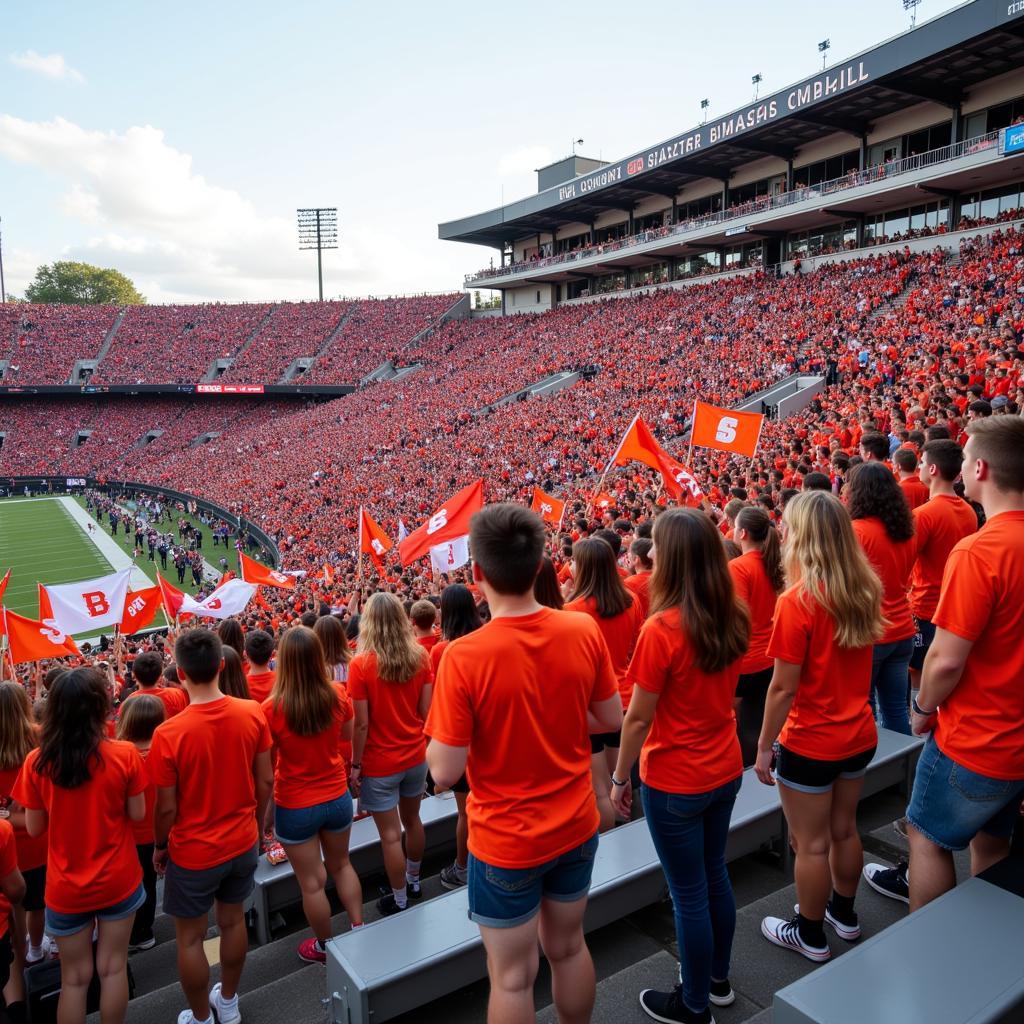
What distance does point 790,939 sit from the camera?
337 cm

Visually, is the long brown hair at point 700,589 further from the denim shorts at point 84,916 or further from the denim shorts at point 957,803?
the denim shorts at point 84,916

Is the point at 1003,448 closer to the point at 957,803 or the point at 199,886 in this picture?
the point at 957,803

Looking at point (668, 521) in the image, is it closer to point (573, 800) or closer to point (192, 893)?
point (573, 800)

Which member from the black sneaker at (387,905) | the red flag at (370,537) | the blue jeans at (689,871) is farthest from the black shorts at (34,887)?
the red flag at (370,537)

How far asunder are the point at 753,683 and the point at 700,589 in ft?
6.15

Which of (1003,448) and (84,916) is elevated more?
(1003,448)

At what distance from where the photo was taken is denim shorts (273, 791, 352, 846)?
3.83 metres

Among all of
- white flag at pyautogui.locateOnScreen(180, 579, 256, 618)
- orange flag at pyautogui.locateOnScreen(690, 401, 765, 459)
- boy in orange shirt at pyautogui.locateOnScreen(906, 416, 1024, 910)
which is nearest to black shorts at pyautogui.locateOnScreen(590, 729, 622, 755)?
boy in orange shirt at pyautogui.locateOnScreen(906, 416, 1024, 910)

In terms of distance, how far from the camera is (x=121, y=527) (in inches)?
1441

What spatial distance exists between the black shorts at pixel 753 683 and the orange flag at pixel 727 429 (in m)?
5.60

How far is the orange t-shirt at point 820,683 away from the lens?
9.96 ft

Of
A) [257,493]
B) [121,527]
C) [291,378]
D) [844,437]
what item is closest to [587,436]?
[844,437]

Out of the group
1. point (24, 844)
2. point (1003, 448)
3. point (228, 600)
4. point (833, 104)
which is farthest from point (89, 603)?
point (833, 104)

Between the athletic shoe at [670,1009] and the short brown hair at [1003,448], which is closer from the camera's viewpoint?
the short brown hair at [1003,448]
